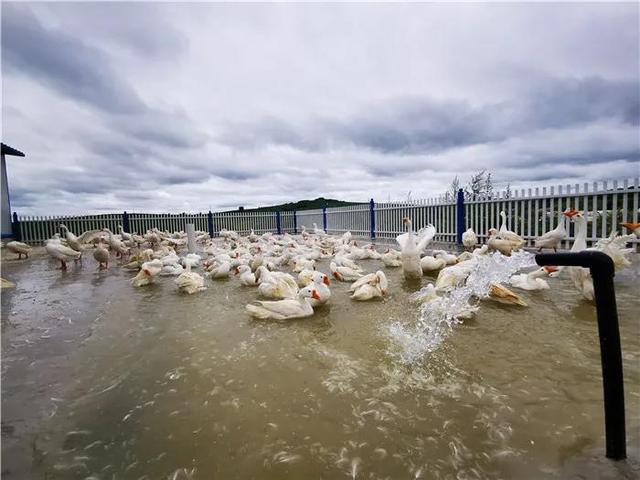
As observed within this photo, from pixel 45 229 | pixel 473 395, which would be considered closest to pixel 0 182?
pixel 45 229

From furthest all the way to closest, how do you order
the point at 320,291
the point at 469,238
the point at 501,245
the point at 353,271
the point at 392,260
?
1. the point at 469,238
2. the point at 501,245
3. the point at 392,260
4. the point at 353,271
5. the point at 320,291

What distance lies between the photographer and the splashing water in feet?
9.95

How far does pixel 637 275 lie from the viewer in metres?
5.79

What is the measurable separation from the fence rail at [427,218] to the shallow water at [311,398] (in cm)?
532

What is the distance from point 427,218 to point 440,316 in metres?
10.6

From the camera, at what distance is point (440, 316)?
3775 mm

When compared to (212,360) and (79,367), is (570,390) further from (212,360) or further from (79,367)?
(79,367)

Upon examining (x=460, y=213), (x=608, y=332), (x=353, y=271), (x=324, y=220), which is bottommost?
(x=353, y=271)

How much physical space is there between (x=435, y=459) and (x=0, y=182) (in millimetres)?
23106

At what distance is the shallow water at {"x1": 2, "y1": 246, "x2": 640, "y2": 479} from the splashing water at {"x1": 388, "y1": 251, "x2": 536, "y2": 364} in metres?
0.08

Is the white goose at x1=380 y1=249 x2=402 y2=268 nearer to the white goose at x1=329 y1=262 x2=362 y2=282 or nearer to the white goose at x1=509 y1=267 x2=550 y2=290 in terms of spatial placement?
the white goose at x1=329 y1=262 x2=362 y2=282

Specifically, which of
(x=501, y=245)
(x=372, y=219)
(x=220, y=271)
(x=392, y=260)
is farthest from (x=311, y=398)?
(x=372, y=219)

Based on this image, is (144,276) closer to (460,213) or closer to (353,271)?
(353,271)

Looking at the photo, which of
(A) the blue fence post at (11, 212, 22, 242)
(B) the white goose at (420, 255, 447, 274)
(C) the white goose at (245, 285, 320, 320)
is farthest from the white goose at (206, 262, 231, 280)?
(A) the blue fence post at (11, 212, 22, 242)
